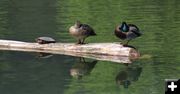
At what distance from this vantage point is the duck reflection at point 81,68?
17081 mm

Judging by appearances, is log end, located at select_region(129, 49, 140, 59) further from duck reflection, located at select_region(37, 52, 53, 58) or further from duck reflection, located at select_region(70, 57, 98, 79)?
duck reflection, located at select_region(37, 52, 53, 58)

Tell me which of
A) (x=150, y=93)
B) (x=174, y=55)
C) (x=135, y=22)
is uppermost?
(x=135, y=22)

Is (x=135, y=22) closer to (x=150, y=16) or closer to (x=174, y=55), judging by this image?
(x=150, y=16)

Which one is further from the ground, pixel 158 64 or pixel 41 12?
pixel 41 12

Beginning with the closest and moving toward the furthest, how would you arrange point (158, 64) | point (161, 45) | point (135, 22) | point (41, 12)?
point (158, 64) < point (161, 45) < point (135, 22) < point (41, 12)

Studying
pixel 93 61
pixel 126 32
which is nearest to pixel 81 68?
pixel 93 61

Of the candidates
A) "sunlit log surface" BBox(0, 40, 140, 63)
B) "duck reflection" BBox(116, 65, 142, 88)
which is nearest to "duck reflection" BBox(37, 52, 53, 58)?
"sunlit log surface" BBox(0, 40, 140, 63)

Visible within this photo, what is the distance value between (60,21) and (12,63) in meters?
10.7

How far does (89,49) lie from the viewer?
19.1 meters

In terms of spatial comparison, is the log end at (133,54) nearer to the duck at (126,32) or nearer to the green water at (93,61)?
the green water at (93,61)

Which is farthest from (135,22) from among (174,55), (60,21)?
(174,55)

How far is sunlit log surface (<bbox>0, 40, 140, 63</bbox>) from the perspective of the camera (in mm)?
18156

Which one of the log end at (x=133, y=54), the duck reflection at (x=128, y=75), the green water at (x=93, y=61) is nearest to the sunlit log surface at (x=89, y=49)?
the log end at (x=133, y=54)

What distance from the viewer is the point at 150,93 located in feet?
46.0
